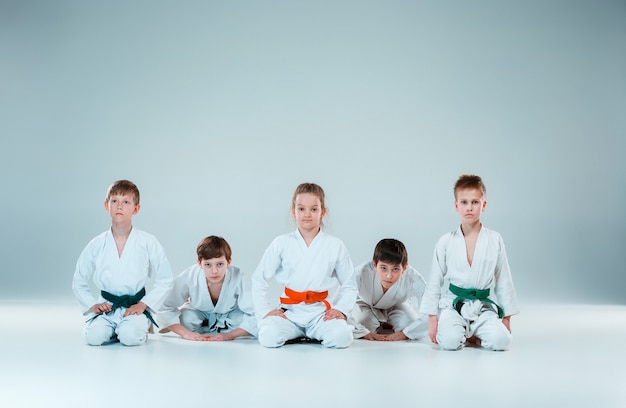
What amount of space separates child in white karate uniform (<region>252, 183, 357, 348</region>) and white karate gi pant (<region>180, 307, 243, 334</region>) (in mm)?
390

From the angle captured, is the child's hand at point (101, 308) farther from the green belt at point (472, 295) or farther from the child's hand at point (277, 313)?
the green belt at point (472, 295)

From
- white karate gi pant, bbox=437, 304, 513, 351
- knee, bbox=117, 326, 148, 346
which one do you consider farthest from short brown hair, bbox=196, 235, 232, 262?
white karate gi pant, bbox=437, 304, 513, 351

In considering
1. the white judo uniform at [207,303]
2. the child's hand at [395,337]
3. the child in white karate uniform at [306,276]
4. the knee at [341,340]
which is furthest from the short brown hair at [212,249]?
the child's hand at [395,337]

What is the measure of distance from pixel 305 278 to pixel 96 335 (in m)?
1.30

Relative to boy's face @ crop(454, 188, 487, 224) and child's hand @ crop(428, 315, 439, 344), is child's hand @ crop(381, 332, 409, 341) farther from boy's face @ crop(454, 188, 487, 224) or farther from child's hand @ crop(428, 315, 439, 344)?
boy's face @ crop(454, 188, 487, 224)

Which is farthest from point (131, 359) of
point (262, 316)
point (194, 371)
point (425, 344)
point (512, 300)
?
point (512, 300)

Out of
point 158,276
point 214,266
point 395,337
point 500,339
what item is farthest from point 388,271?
point 158,276

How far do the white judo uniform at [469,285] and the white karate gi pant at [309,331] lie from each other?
537 millimetres

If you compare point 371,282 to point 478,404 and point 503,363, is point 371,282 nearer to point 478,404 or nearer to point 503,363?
point 503,363

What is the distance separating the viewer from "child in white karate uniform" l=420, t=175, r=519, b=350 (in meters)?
4.66

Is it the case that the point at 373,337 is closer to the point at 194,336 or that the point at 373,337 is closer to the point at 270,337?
the point at 270,337

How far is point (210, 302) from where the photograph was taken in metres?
5.16

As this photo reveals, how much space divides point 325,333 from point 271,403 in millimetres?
1618

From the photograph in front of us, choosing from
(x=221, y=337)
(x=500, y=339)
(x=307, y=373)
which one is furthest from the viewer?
(x=221, y=337)
